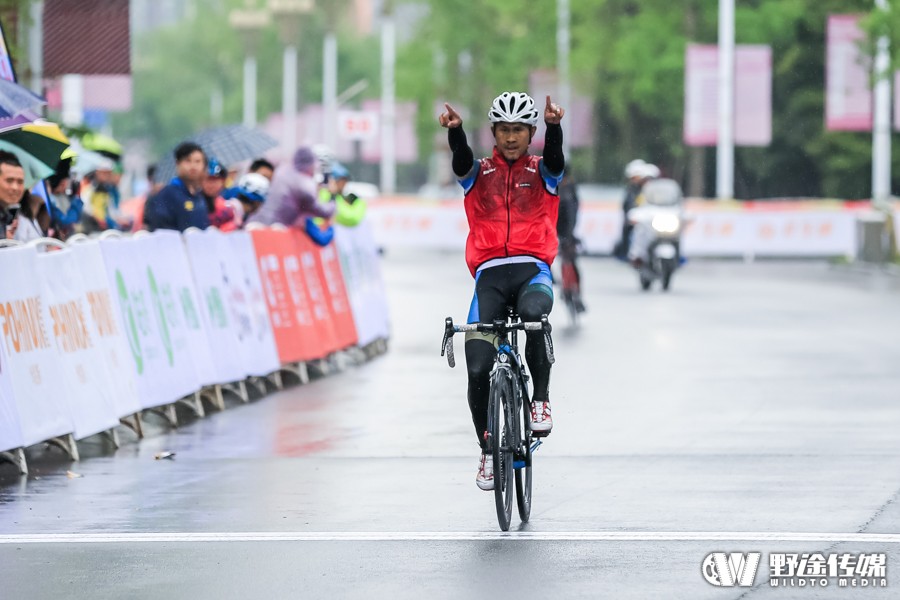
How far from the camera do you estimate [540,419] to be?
10148 millimetres

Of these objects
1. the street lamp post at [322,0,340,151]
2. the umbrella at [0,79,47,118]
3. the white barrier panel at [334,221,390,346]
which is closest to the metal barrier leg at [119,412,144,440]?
the umbrella at [0,79,47,118]

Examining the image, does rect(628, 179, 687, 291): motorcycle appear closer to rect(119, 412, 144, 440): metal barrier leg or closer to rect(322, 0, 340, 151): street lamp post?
rect(119, 412, 144, 440): metal barrier leg

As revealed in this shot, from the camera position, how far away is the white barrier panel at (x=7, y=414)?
11.9 m

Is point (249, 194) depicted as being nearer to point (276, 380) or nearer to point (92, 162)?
point (276, 380)

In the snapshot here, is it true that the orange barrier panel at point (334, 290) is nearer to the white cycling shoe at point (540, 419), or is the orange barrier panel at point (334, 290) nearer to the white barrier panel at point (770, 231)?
the white cycling shoe at point (540, 419)

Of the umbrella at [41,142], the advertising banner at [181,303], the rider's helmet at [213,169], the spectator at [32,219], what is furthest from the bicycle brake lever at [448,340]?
the rider's helmet at [213,169]

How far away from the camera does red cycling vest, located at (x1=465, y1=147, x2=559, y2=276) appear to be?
1022cm

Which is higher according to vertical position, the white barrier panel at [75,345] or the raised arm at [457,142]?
the raised arm at [457,142]

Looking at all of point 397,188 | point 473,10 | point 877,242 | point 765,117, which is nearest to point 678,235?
point 877,242

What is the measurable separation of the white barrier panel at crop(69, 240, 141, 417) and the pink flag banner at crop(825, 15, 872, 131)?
3203cm

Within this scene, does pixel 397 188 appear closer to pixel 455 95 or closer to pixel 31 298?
pixel 455 95

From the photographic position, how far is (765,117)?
1909 inches

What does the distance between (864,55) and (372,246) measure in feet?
76.3

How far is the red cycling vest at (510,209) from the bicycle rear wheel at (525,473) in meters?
0.70
